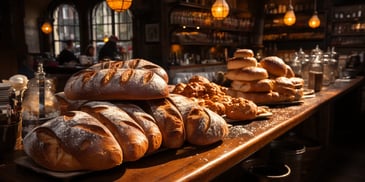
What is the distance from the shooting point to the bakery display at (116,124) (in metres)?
0.90

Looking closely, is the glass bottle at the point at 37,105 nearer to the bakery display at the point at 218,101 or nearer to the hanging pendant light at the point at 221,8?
the bakery display at the point at 218,101

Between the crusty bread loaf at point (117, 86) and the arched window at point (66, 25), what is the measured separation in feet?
34.0

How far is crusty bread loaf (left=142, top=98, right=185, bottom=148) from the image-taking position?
1.13 m

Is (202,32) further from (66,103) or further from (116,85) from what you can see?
(116,85)

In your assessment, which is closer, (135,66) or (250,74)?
(135,66)

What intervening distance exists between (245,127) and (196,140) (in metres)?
0.49

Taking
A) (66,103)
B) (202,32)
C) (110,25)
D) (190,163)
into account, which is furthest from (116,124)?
(110,25)

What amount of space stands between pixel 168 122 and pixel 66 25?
10.8 meters

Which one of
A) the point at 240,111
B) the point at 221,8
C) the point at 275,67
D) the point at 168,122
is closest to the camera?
the point at 168,122

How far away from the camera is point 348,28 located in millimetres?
9492

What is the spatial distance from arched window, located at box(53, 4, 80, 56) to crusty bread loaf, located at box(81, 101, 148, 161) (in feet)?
34.6

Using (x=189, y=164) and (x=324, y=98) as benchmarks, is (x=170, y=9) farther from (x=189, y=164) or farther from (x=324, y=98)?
(x=189, y=164)

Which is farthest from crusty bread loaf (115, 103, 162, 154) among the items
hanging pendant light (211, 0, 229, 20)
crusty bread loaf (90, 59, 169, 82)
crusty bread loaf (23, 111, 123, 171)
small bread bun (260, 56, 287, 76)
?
hanging pendant light (211, 0, 229, 20)

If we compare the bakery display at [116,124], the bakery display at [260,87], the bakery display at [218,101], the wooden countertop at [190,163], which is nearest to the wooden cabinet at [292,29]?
the bakery display at [260,87]
